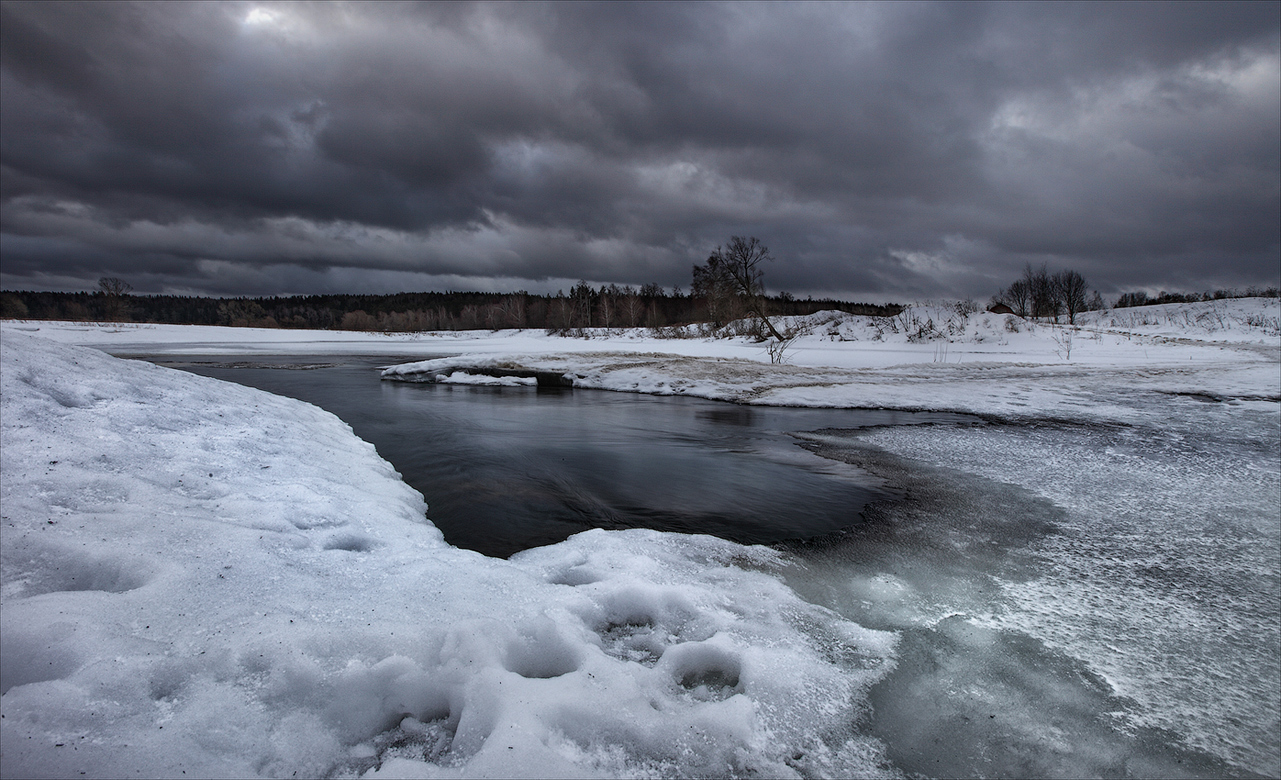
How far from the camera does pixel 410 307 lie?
121 meters

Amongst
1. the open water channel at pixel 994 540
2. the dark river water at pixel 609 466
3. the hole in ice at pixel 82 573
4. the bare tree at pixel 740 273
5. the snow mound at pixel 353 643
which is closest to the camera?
the snow mound at pixel 353 643

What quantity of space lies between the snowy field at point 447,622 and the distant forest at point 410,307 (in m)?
47.7

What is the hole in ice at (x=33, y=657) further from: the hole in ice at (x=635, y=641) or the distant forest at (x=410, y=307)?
the distant forest at (x=410, y=307)

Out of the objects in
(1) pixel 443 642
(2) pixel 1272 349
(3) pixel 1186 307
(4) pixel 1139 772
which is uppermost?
(3) pixel 1186 307

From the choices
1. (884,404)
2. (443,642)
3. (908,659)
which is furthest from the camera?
(884,404)

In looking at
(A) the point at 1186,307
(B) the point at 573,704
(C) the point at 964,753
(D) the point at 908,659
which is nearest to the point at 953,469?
(D) the point at 908,659

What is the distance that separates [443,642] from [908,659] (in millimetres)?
1938

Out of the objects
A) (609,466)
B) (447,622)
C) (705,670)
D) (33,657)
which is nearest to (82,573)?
(33,657)

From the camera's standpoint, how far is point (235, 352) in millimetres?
28734

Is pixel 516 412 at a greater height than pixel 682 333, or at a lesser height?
lesser

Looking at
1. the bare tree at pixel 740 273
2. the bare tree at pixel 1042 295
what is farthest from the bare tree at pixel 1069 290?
the bare tree at pixel 740 273

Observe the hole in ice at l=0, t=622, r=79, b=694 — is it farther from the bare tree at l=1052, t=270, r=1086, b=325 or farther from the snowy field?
the bare tree at l=1052, t=270, r=1086, b=325

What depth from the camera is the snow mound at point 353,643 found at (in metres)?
1.59

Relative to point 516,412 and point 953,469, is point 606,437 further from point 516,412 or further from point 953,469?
point 953,469
